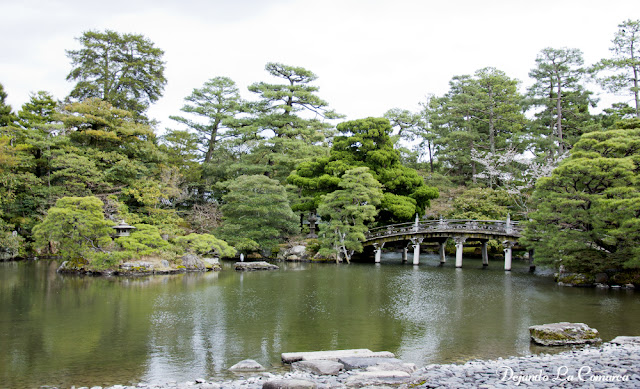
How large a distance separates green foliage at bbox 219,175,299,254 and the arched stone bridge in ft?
18.2

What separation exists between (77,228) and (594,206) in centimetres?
2062

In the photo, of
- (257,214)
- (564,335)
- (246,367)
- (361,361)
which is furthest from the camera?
(257,214)

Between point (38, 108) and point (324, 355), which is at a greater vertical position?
point (38, 108)

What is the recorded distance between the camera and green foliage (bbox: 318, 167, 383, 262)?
84.8 feet

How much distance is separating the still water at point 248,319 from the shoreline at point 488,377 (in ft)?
3.60

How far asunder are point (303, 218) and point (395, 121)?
10.9 metres

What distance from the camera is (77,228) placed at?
19422 mm

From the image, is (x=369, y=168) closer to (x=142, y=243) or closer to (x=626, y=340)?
(x=142, y=243)

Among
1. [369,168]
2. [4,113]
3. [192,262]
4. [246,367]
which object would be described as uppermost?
[4,113]

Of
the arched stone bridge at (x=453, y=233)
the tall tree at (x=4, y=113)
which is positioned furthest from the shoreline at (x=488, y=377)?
the tall tree at (x=4, y=113)

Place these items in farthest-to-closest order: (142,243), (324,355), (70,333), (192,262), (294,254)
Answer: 1. (294,254)
2. (192,262)
3. (142,243)
4. (70,333)
5. (324,355)

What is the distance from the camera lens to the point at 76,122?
26.6 m

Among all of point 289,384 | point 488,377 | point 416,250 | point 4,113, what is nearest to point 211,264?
point 416,250

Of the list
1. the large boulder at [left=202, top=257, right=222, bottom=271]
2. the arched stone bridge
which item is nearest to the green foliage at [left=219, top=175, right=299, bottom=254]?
the large boulder at [left=202, top=257, right=222, bottom=271]
